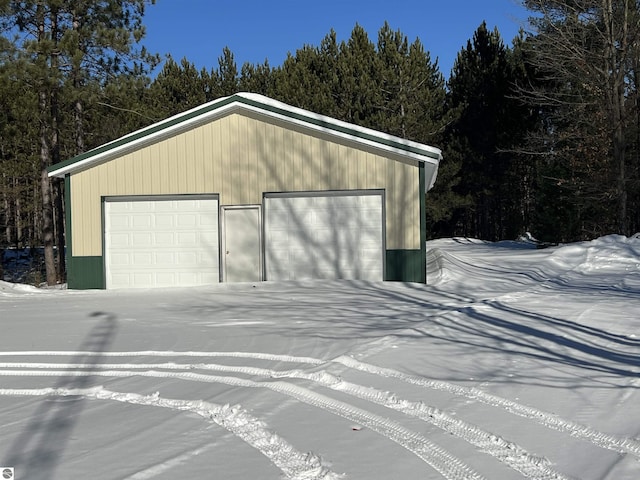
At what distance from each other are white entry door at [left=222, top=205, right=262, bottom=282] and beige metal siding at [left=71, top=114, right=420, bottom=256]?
288 mm

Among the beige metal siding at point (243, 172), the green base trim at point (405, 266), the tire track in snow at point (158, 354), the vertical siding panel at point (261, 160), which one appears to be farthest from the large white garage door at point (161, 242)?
the tire track in snow at point (158, 354)

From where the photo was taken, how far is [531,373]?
224 inches

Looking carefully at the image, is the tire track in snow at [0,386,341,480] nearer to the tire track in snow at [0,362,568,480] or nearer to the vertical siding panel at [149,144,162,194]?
the tire track in snow at [0,362,568,480]

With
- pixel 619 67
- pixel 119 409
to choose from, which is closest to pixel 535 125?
pixel 619 67

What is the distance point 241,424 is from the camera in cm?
432

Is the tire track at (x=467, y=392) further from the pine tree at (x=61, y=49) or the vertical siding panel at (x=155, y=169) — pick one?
the pine tree at (x=61, y=49)

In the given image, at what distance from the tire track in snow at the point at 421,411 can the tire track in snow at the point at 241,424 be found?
97 centimetres

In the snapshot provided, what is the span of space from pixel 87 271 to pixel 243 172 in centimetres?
440

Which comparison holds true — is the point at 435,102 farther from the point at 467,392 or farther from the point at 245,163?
the point at 467,392

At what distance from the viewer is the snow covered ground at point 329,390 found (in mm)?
3678

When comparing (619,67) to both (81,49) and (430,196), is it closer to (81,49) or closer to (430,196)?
(430,196)

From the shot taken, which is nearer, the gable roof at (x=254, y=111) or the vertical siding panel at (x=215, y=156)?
the gable roof at (x=254, y=111)

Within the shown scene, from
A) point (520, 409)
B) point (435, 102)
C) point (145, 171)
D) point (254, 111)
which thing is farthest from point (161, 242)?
point (435, 102)

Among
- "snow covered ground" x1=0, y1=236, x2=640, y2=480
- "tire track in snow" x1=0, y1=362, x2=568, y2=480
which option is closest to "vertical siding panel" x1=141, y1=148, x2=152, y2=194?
"snow covered ground" x1=0, y1=236, x2=640, y2=480
